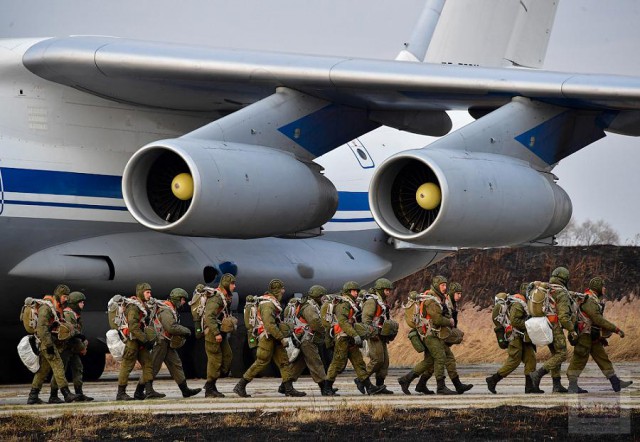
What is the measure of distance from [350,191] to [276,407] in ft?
17.7

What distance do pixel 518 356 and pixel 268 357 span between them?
7.22ft

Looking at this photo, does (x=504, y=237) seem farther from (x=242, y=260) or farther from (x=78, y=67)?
(x=78, y=67)

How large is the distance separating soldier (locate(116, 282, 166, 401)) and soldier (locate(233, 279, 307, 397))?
804 mm

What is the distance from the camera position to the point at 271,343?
11.6 meters

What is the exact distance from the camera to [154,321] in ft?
38.5

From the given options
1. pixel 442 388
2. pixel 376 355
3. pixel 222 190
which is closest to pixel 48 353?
pixel 222 190

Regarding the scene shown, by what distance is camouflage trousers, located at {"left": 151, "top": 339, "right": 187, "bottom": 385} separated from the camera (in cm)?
1173

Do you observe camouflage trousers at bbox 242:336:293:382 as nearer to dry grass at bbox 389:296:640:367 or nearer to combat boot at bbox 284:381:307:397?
combat boot at bbox 284:381:307:397

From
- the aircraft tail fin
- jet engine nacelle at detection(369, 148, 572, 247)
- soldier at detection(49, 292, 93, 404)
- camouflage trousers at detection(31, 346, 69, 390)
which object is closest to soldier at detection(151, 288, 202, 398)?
soldier at detection(49, 292, 93, 404)

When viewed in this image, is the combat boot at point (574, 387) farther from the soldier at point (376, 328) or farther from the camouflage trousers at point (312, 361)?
the camouflage trousers at point (312, 361)

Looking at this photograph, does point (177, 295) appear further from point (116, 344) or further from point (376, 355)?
point (376, 355)

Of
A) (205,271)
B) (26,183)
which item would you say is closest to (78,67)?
(26,183)

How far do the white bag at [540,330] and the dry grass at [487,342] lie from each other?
701cm

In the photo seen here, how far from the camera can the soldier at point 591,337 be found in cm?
1160
